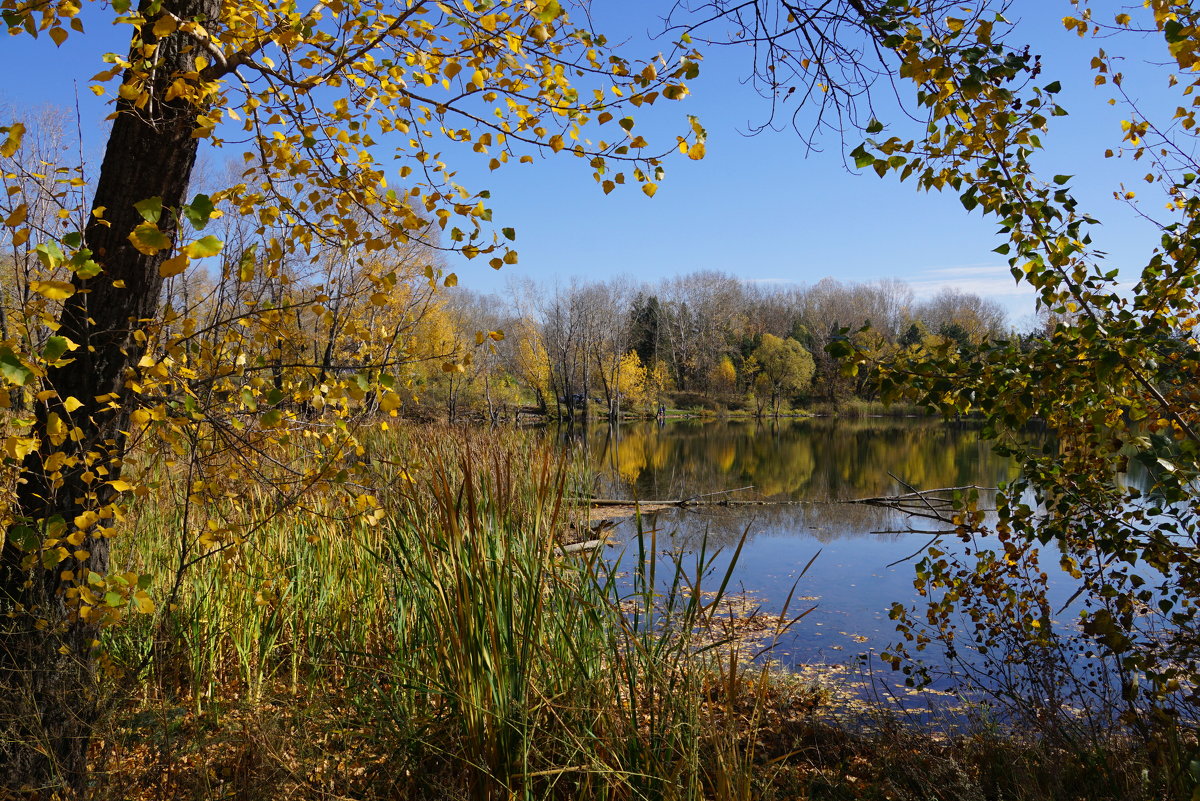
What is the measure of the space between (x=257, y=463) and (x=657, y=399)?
4295cm

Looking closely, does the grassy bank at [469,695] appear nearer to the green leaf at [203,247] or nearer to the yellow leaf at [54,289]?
the green leaf at [203,247]

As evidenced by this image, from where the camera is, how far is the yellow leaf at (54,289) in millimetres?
1393

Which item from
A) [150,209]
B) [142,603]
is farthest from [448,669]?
[150,209]

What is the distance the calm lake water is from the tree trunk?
1795 mm

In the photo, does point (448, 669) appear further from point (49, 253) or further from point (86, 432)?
point (49, 253)

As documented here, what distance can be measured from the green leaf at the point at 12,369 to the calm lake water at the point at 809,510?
1272 mm

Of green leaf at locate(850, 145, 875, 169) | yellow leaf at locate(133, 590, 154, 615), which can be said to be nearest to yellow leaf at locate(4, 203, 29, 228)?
yellow leaf at locate(133, 590, 154, 615)

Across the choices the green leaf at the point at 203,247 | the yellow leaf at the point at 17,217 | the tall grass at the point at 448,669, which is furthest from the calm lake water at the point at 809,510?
the yellow leaf at the point at 17,217

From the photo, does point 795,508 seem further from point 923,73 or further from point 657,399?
point 657,399

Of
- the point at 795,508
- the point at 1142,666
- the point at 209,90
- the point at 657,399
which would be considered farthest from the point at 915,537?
the point at 657,399

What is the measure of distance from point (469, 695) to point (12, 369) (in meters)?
1.40

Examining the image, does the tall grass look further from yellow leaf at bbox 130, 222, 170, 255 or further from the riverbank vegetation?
yellow leaf at bbox 130, 222, 170, 255

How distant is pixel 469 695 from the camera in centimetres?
218

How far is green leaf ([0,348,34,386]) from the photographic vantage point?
1313 millimetres
